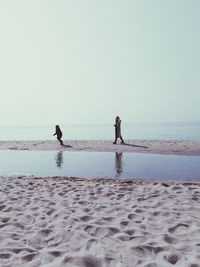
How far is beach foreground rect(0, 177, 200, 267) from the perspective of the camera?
444 centimetres

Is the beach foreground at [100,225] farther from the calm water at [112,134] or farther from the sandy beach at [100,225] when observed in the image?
the calm water at [112,134]

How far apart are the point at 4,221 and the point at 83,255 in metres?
2.36

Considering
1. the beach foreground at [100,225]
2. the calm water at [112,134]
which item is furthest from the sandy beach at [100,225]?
the calm water at [112,134]

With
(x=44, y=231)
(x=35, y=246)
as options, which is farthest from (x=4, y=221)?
(x=35, y=246)

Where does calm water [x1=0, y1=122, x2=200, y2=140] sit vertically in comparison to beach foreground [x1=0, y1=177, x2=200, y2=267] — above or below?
above

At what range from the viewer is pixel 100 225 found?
5.73 meters

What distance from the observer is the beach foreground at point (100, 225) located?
4.44 metres

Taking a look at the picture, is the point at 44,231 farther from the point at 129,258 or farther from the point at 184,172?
the point at 184,172

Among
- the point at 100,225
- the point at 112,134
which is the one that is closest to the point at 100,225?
the point at 100,225

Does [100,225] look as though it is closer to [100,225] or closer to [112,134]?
[100,225]

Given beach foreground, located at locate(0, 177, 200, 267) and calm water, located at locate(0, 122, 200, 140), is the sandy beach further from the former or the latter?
calm water, located at locate(0, 122, 200, 140)

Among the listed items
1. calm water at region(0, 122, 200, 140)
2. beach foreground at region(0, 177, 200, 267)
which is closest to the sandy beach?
beach foreground at region(0, 177, 200, 267)

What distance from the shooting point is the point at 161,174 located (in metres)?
12.0

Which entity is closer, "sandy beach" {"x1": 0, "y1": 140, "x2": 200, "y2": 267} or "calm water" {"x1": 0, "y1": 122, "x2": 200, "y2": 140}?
"sandy beach" {"x1": 0, "y1": 140, "x2": 200, "y2": 267}
